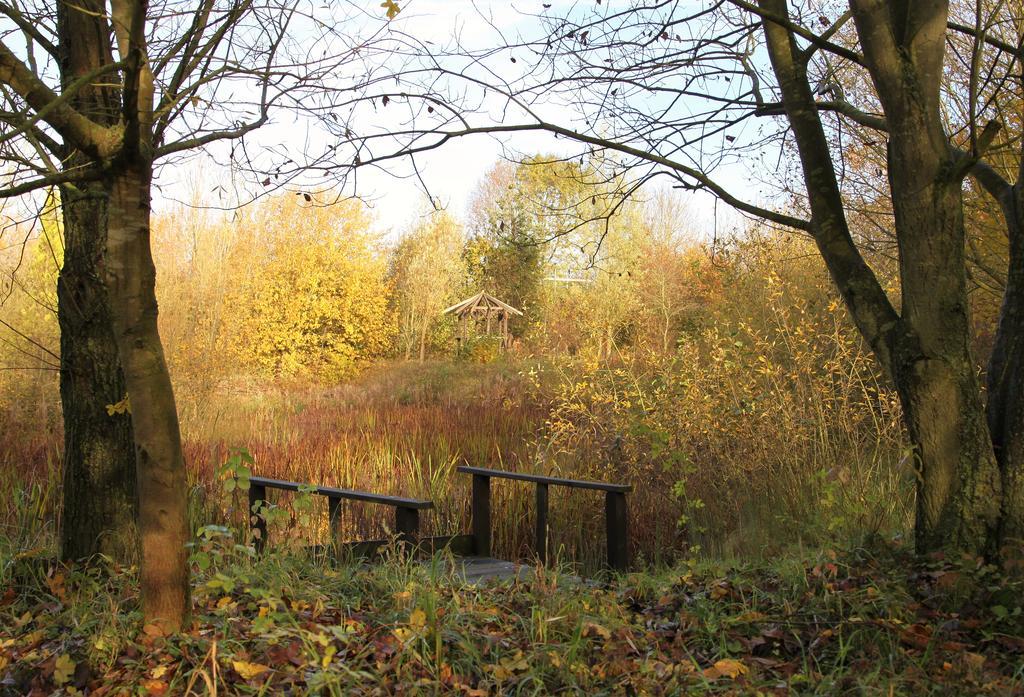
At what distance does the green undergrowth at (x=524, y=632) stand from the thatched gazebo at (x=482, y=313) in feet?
72.5

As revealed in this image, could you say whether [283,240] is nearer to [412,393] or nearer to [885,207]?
[412,393]

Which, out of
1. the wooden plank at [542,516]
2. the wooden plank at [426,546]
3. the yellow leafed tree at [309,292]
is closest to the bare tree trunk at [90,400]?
the wooden plank at [426,546]

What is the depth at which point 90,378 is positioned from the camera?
4355 mm

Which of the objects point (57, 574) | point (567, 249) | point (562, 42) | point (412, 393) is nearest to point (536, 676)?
point (57, 574)

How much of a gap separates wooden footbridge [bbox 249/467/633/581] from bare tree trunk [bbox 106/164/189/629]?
1.20m

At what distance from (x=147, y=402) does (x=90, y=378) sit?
1622 millimetres

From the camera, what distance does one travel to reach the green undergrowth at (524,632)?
2.83 m

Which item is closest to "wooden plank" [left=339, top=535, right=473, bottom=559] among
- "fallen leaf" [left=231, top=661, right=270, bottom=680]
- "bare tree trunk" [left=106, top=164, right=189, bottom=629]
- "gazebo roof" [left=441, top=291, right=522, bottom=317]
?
"bare tree trunk" [left=106, top=164, right=189, bottom=629]

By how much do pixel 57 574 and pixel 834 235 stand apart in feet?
12.6

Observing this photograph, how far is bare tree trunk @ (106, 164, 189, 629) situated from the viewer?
9.70 feet

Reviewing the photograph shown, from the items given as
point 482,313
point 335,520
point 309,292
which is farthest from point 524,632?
point 482,313

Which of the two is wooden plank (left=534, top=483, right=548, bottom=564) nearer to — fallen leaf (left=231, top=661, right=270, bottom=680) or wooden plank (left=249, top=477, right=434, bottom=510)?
wooden plank (left=249, top=477, right=434, bottom=510)

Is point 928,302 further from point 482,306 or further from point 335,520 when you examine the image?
point 482,306

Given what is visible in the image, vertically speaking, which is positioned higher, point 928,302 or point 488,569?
point 928,302
